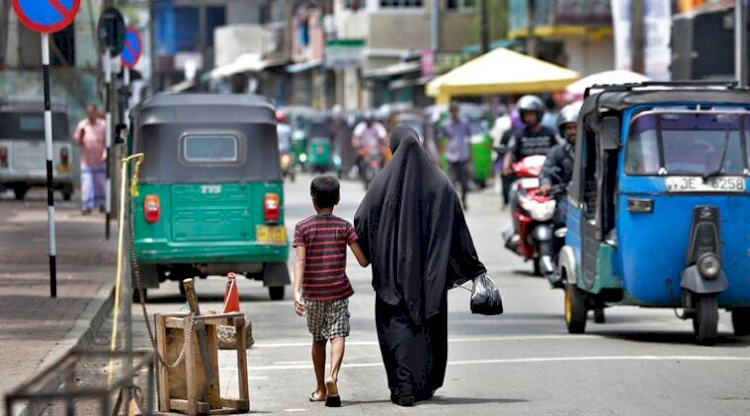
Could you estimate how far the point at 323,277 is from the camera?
443 inches

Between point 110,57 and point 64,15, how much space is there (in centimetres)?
914

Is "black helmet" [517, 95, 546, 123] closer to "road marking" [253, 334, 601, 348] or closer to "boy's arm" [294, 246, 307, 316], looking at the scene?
"road marking" [253, 334, 601, 348]

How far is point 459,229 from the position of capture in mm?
11508

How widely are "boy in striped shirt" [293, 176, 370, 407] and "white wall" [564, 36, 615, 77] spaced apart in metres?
41.8

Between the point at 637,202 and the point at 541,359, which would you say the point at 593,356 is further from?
the point at 637,202

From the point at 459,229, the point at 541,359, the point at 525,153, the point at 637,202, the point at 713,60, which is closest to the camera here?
the point at 459,229

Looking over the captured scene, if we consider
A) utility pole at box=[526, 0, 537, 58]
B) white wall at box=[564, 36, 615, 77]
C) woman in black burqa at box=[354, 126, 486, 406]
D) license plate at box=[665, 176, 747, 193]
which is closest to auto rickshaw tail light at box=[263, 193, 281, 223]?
license plate at box=[665, 176, 747, 193]

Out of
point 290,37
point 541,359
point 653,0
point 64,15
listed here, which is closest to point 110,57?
point 64,15

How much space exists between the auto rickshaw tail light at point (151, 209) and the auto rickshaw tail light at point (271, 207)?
106 centimetres

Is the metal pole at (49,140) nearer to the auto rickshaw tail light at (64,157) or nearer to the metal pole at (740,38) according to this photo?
the metal pole at (740,38)

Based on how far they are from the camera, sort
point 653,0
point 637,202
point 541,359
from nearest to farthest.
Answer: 1. point 541,359
2. point 637,202
3. point 653,0

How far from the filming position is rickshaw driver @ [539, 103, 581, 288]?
1806 cm

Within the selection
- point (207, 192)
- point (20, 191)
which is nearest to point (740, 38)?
point (207, 192)

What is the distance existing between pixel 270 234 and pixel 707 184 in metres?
5.43
